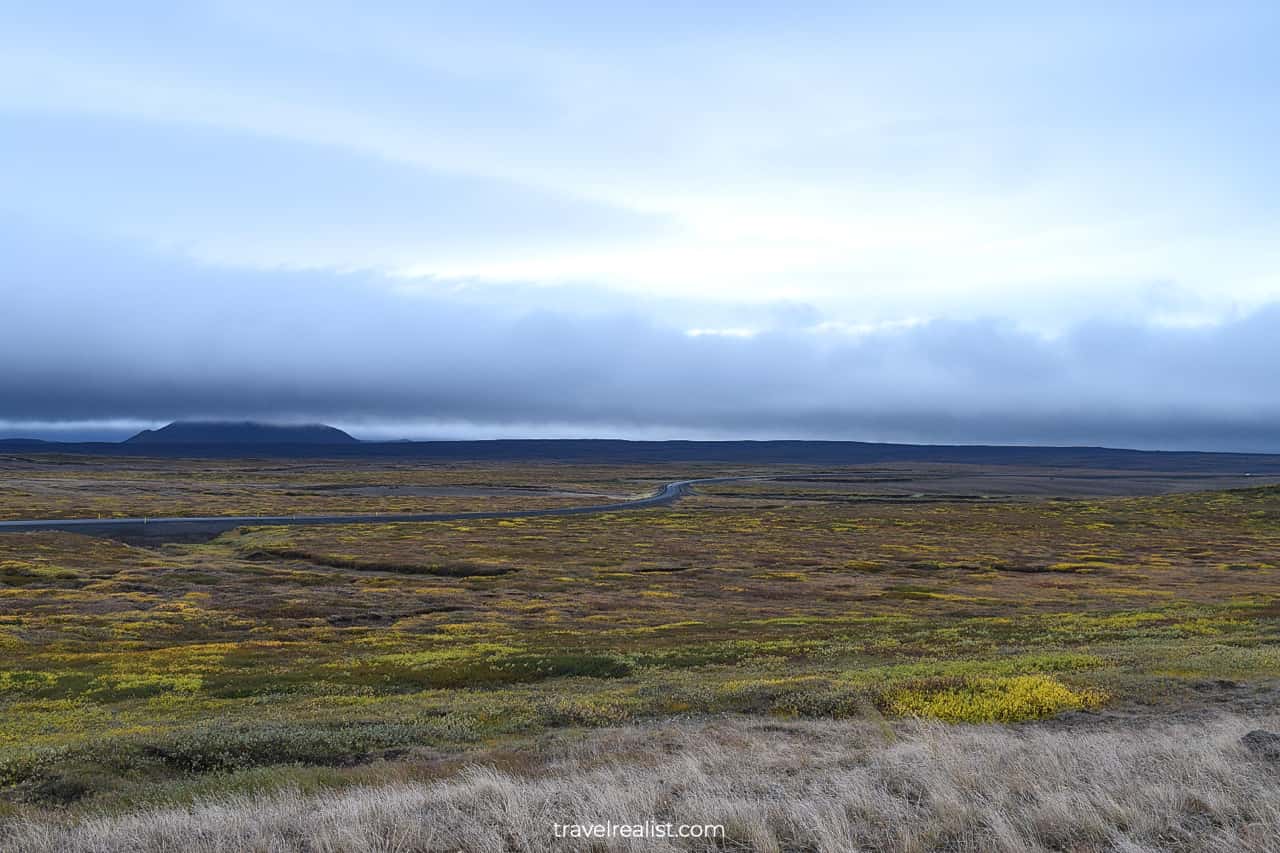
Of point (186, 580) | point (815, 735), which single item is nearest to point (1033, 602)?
point (815, 735)

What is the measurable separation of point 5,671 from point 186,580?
3194cm

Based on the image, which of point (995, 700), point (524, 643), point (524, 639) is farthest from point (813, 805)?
point (524, 639)

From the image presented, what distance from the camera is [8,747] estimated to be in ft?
58.1

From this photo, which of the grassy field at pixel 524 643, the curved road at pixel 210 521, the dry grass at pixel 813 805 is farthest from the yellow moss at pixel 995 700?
the curved road at pixel 210 521

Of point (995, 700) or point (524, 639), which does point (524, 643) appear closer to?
point (524, 639)

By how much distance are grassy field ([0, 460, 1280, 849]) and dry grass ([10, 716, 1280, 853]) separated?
2464 mm

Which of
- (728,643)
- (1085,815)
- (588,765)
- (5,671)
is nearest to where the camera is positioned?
(1085,815)

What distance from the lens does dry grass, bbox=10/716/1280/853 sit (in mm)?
9086

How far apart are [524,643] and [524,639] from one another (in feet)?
5.13

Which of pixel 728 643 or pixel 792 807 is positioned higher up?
pixel 792 807

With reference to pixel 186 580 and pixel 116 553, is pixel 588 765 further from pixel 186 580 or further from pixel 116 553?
pixel 116 553

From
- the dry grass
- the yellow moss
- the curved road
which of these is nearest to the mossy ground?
the yellow moss

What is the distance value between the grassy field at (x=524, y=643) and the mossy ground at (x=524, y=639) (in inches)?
6.2

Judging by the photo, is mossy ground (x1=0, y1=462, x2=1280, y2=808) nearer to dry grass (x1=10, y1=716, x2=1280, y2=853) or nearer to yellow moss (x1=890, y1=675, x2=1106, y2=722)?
yellow moss (x1=890, y1=675, x2=1106, y2=722)
